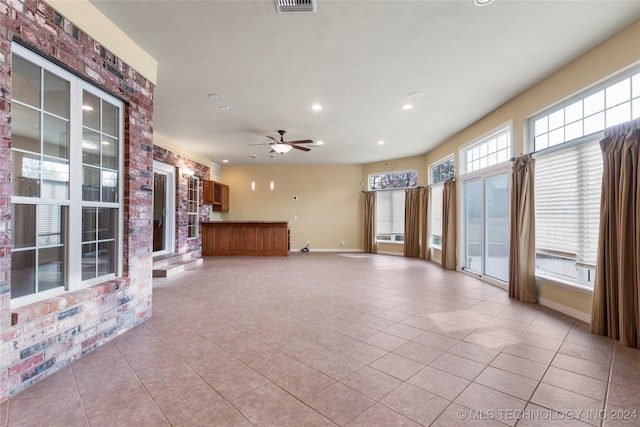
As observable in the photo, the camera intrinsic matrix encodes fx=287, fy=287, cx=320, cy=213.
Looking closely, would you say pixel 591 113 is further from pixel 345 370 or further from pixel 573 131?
pixel 345 370

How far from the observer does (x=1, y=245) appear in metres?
1.82

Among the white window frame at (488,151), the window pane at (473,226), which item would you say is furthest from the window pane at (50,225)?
the window pane at (473,226)

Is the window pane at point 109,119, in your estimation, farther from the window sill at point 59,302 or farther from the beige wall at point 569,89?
the beige wall at point 569,89

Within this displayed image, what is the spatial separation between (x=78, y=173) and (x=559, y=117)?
17.6ft

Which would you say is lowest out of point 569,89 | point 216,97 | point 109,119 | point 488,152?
point 109,119

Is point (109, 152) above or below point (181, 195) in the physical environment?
above

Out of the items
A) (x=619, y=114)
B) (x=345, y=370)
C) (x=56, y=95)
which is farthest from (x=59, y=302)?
(x=619, y=114)

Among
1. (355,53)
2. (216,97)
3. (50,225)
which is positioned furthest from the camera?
(216,97)

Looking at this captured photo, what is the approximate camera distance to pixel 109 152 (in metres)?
2.85

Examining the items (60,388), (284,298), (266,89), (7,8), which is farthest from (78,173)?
(284,298)

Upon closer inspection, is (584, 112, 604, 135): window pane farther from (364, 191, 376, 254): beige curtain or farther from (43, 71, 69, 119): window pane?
(364, 191, 376, 254): beige curtain

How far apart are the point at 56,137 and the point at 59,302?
1.31 m

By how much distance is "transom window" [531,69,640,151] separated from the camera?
287 cm

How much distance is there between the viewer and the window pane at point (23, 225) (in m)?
2.07
